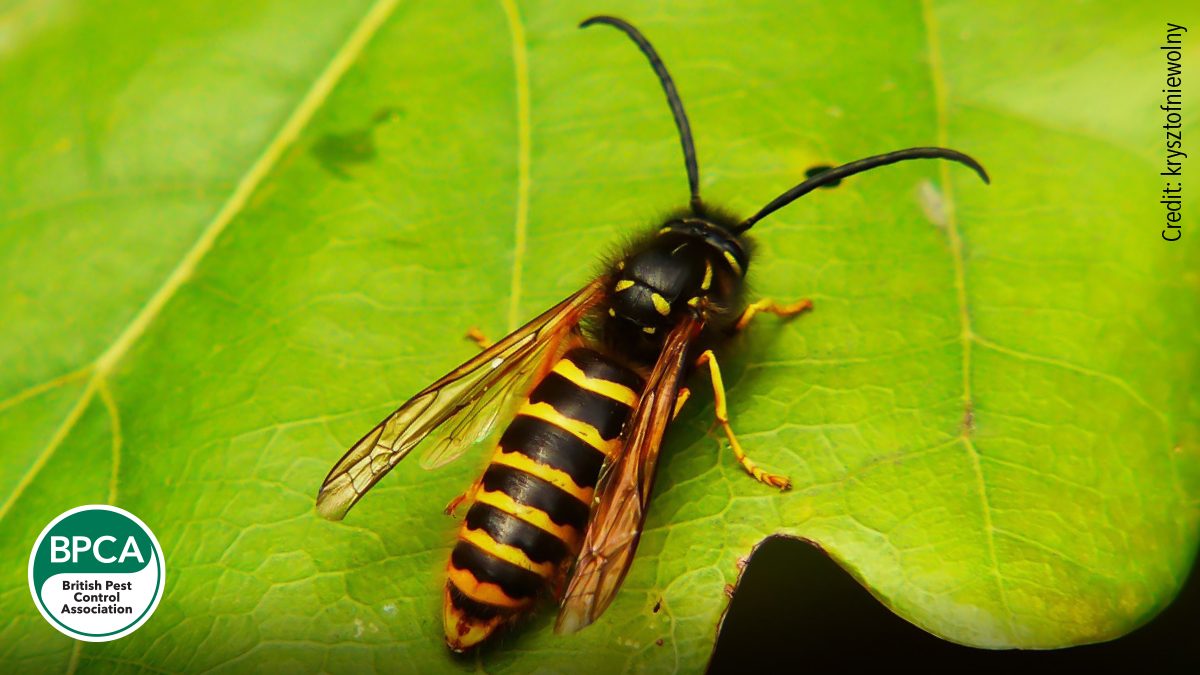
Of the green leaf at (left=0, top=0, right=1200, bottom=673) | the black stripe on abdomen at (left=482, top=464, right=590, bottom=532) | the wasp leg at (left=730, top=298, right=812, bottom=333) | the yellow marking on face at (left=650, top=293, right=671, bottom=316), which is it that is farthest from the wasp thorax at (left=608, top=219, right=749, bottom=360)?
the black stripe on abdomen at (left=482, top=464, right=590, bottom=532)

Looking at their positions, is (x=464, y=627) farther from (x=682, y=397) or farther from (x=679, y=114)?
(x=679, y=114)

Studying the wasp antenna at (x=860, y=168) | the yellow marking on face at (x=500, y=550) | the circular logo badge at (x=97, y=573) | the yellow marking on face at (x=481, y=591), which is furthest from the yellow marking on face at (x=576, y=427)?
the circular logo badge at (x=97, y=573)

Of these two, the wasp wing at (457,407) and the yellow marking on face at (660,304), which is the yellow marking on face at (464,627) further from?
the yellow marking on face at (660,304)

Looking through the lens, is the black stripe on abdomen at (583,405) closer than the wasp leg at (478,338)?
Yes

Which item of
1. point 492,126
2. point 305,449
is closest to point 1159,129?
point 492,126

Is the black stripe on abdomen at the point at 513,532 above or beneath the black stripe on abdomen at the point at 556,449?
beneath

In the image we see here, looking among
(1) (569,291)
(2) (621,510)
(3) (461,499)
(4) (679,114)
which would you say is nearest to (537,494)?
(2) (621,510)

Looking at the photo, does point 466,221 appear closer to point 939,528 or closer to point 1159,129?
point 939,528
